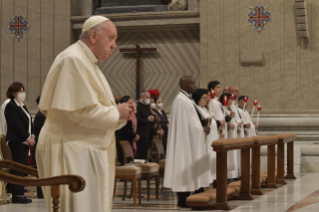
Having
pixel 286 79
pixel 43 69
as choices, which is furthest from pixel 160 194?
pixel 43 69

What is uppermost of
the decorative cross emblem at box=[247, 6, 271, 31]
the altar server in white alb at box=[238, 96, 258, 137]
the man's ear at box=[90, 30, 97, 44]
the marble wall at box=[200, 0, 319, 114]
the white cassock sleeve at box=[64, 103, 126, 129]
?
the decorative cross emblem at box=[247, 6, 271, 31]

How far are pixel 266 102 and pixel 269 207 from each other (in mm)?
5904

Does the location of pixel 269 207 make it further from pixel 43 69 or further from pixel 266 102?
pixel 43 69

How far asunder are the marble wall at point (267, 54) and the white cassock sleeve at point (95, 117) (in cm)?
952

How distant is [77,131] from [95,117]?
15cm

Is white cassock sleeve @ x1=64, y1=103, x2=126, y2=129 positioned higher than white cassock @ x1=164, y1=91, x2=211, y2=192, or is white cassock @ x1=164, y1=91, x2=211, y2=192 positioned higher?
white cassock sleeve @ x1=64, y1=103, x2=126, y2=129

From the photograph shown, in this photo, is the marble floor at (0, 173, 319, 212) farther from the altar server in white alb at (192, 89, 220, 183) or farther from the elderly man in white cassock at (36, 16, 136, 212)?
the elderly man in white cassock at (36, 16, 136, 212)

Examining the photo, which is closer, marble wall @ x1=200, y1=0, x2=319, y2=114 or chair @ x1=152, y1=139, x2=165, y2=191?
chair @ x1=152, y1=139, x2=165, y2=191

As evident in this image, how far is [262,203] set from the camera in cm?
702

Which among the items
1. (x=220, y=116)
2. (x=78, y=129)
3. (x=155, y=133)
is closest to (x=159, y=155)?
(x=220, y=116)

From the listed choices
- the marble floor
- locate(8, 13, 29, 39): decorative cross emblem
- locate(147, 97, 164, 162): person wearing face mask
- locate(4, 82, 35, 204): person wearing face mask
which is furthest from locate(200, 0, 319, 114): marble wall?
locate(4, 82, 35, 204): person wearing face mask

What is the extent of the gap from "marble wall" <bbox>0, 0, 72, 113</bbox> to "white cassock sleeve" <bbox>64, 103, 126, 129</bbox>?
10590mm

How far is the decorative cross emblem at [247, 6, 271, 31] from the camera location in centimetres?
1223

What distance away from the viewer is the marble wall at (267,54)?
39.5ft
